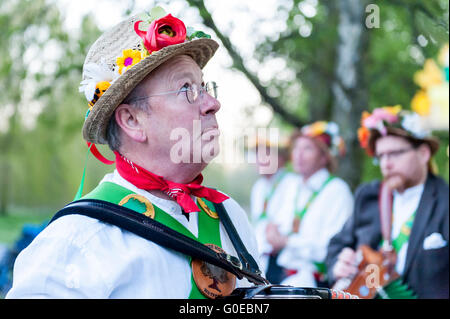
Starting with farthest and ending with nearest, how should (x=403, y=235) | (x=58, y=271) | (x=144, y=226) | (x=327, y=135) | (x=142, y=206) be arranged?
(x=327, y=135), (x=403, y=235), (x=142, y=206), (x=144, y=226), (x=58, y=271)

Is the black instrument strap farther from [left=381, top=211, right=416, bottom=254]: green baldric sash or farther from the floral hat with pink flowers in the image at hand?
the floral hat with pink flowers

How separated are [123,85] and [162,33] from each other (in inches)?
10.8

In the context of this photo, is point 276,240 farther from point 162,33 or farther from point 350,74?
point 162,33

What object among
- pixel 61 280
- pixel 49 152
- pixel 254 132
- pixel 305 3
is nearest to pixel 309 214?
pixel 254 132

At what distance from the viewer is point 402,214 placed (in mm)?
4504

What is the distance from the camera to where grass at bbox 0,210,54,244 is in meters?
9.10

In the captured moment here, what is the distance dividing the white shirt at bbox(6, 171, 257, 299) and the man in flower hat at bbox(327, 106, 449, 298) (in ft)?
8.61

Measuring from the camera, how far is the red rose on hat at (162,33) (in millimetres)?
2131

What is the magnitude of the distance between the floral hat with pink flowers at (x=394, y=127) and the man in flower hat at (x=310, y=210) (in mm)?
962

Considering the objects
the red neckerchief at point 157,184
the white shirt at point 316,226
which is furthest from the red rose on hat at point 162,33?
the white shirt at point 316,226

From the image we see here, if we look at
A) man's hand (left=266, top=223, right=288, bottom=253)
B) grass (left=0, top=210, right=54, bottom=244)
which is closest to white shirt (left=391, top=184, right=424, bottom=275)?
man's hand (left=266, top=223, right=288, bottom=253)

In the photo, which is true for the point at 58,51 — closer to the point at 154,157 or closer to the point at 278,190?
the point at 278,190

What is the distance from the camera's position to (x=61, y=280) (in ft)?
5.86

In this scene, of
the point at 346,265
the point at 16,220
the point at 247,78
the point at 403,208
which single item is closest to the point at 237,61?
the point at 247,78
